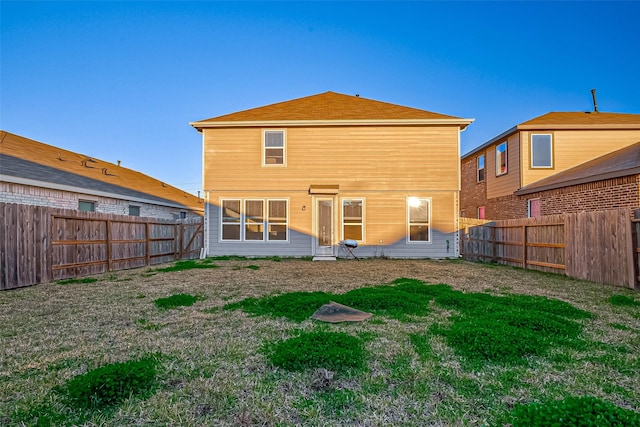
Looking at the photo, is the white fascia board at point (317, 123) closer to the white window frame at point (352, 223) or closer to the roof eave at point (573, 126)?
the white window frame at point (352, 223)

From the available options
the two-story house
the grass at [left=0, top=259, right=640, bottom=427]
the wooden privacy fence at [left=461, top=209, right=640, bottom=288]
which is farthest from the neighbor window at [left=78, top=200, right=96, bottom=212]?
the wooden privacy fence at [left=461, top=209, right=640, bottom=288]

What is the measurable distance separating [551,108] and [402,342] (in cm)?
2044

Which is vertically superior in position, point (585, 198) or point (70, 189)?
point (70, 189)

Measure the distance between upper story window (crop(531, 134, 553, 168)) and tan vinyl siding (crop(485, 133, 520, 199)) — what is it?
70 cm

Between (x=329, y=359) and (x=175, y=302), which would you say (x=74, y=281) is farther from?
(x=329, y=359)

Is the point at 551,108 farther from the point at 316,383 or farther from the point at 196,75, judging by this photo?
the point at 316,383

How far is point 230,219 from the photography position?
44.8ft

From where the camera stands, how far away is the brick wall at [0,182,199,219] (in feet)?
37.6

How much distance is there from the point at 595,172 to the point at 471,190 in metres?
8.95

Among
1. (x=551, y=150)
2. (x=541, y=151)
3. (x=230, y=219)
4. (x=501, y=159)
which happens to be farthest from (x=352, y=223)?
(x=551, y=150)

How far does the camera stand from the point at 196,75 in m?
16.5

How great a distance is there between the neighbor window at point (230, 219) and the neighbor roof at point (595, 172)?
1303cm

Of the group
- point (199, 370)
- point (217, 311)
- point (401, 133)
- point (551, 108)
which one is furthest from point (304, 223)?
point (551, 108)

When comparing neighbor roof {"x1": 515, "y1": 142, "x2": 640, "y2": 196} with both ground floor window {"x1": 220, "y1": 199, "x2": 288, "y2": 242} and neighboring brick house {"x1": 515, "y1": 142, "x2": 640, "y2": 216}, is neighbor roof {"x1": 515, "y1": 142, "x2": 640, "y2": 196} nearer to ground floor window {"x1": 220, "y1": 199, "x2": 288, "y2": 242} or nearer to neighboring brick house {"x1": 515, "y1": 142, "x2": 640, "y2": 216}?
neighboring brick house {"x1": 515, "y1": 142, "x2": 640, "y2": 216}
